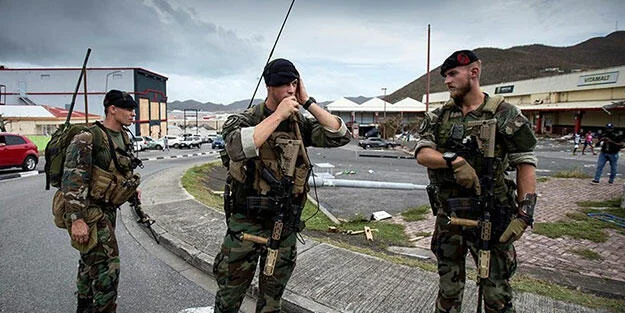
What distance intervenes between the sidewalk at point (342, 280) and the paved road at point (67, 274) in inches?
11.0

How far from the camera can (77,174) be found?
8.48 ft

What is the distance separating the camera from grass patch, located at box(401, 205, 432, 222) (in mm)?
7473

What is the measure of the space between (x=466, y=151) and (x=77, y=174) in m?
2.83

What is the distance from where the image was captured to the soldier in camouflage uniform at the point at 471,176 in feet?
7.68

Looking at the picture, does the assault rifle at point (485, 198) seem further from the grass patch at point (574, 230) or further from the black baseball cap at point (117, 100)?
the grass patch at point (574, 230)

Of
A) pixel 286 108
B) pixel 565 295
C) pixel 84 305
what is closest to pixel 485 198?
pixel 286 108

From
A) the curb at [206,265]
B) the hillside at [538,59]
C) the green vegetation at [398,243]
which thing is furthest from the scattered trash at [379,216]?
the hillside at [538,59]

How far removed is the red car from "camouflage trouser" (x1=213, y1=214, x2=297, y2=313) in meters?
13.0

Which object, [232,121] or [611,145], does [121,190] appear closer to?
[232,121]

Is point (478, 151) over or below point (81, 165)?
over

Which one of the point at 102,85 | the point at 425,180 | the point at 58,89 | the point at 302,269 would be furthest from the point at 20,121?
the point at 302,269

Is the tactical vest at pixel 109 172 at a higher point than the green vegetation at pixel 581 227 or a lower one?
higher

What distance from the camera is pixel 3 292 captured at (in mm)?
3357

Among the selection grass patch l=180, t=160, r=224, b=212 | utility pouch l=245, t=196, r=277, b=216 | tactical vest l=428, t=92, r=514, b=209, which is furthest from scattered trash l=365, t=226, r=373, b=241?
Answer: utility pouch l=245, t=196, r=277, b=216
